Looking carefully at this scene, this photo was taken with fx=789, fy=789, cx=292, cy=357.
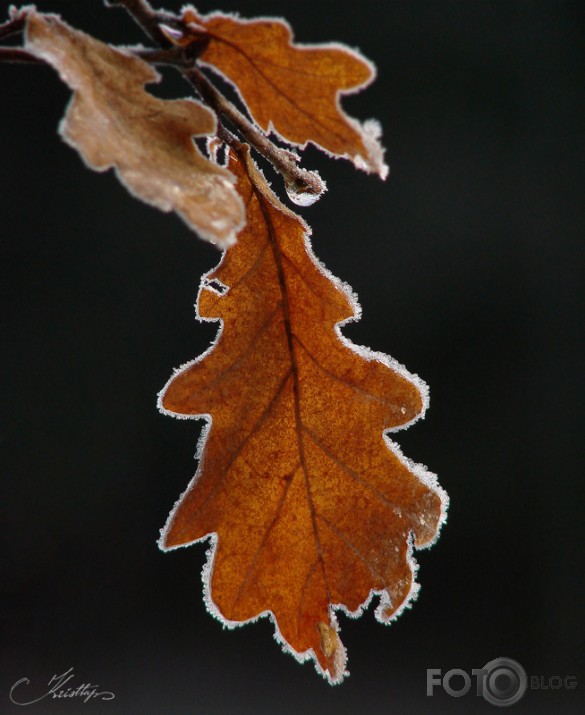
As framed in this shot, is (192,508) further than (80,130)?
Yes

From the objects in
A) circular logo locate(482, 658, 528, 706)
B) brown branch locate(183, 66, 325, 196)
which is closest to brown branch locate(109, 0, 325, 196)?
brown branch locate(183, 66, 325, 196)

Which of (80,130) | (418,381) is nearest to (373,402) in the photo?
(418,381)

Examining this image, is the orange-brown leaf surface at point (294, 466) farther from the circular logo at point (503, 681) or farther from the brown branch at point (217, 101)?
the circular logo at point (503, 681)

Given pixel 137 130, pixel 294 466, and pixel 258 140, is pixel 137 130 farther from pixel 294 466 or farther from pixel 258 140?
pixel 294 466

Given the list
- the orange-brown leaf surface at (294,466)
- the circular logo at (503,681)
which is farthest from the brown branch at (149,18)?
the circular logo at (503,681)

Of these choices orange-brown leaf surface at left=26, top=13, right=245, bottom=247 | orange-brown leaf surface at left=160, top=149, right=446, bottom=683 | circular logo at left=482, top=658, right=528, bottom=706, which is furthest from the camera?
circular logo at left=482, top=658, right=528, bottom=706

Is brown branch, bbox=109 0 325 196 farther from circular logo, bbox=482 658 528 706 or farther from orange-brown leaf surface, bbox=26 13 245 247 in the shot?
circular logo, bbox=482 658 528 706

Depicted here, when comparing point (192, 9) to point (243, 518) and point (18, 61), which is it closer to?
point (18, 61)
